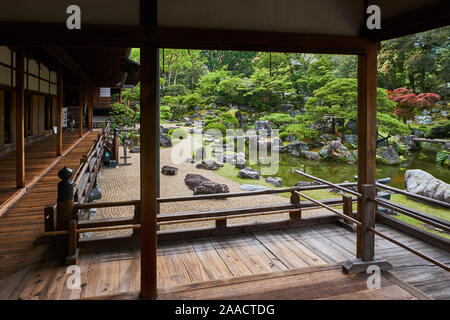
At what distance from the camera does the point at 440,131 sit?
16172 millimetres

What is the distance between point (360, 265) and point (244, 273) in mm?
1281

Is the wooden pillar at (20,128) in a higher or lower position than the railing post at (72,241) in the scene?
higher

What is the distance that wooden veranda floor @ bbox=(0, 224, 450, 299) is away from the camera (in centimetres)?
293

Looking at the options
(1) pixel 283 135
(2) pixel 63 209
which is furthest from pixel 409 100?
(2) pixel 63 209

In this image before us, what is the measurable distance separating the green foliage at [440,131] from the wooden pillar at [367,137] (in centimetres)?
1599

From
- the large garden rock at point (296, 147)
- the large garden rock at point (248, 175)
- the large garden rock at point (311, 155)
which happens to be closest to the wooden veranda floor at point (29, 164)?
the large garden rock at point (248, 175)

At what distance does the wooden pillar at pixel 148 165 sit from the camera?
2697 millimetres

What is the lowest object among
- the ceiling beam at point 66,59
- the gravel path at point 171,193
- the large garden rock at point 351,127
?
the gravel path at point 171,193

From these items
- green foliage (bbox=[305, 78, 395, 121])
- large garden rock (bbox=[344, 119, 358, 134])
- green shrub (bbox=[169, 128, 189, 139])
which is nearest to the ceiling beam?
green shrub (bbox=[169, 128, 189, 139])

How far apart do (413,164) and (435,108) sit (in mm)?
5433

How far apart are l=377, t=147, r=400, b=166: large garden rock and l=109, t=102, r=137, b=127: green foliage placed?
1485 centimetres

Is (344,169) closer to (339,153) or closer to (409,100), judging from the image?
(339,153)

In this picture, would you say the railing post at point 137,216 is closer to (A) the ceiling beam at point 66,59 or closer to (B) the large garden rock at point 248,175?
(A) the ceiling beam at point 66,59

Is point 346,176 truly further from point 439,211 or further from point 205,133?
point 205,133
